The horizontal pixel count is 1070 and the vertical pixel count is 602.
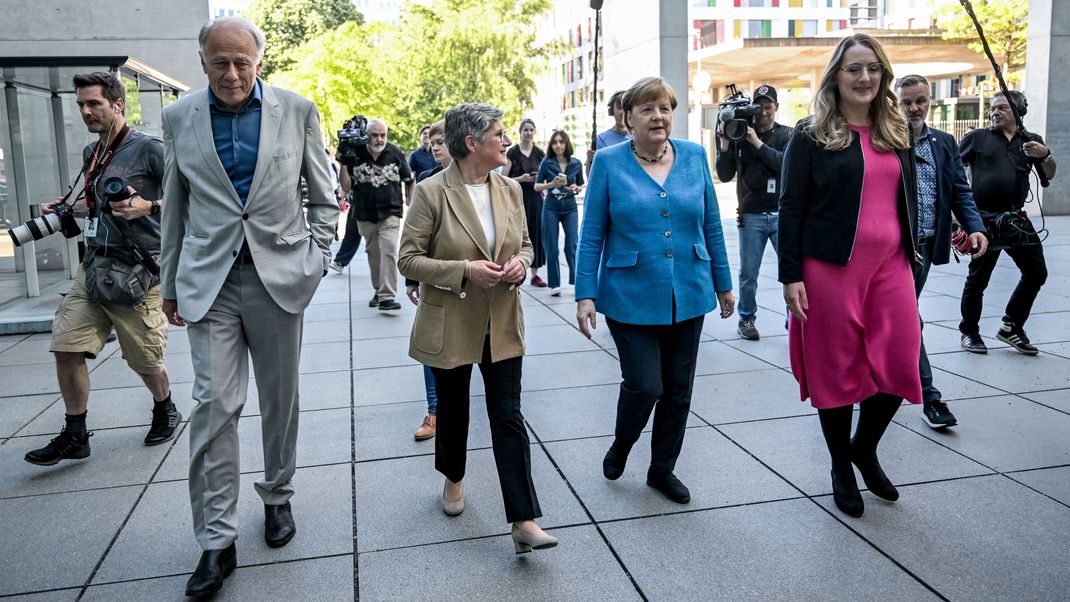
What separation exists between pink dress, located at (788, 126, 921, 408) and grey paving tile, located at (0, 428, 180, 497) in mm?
3323

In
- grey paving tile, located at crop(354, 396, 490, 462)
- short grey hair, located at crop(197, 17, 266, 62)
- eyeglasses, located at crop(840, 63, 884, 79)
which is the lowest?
grey paving tile, located at crop(354, 396, 490, 462)

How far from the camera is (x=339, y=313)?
370 inches

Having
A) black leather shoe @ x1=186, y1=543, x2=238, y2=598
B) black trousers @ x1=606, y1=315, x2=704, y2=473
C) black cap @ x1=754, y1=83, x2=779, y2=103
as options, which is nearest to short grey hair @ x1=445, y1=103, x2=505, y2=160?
black trousers @ x1=606, y1=315, x2=704, y2=473

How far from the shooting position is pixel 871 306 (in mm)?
3908

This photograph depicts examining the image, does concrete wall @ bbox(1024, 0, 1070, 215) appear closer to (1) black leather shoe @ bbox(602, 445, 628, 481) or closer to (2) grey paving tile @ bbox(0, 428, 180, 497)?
(1) black leather shoe @ bbox(602, 445, 628, 481)

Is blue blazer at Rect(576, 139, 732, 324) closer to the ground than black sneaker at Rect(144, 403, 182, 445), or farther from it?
farther from it

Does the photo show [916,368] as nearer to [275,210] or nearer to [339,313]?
[275,210]

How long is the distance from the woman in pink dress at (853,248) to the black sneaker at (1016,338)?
3206 millimetres

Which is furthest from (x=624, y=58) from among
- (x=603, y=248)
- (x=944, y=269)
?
(x=603, y=248)

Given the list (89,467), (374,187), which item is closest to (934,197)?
(89,467)

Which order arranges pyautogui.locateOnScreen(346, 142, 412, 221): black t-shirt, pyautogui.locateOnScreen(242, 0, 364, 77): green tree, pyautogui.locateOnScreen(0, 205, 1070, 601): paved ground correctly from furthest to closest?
pyautogui.locateOnScreen(242, 0, 364, 77): green tree → pyautogui.locateOnScreen(346, 142, 412, 221): black t-shirt → pyautogui.locateOnScreen(0, 205, 1070, 601): paved ground

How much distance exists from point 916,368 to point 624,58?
35.3 feet

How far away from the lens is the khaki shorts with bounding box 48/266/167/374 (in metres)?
4.81

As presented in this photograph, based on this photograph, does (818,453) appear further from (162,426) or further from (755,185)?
(162,426)
